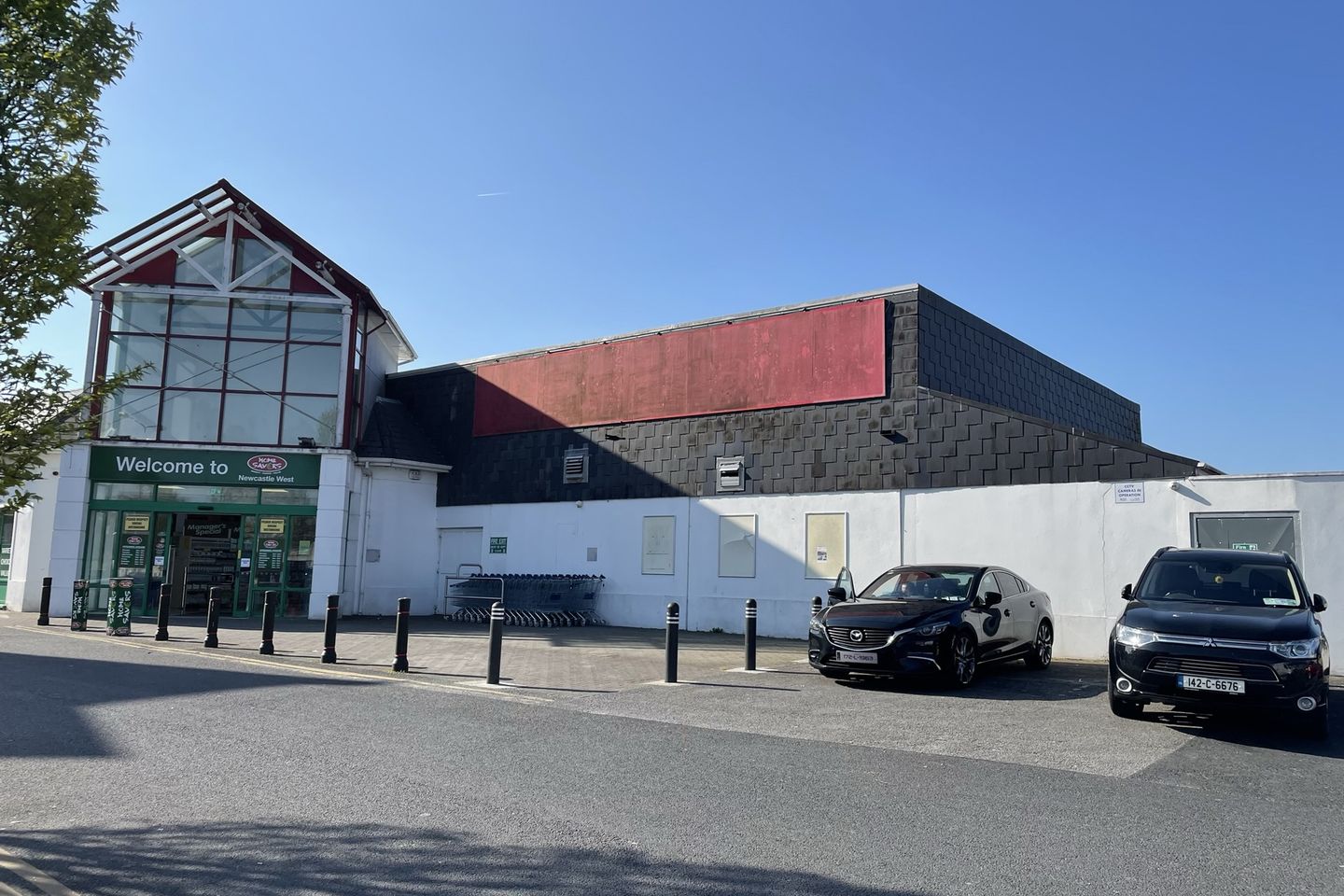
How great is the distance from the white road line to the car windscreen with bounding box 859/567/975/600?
10.0 meters

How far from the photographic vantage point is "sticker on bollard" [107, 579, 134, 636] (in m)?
17.3

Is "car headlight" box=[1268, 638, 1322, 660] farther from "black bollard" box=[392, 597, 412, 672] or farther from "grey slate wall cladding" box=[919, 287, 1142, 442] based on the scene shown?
"black bollard" box=[392, 597, 412, 672]

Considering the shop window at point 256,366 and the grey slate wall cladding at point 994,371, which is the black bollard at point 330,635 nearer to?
the shop window at point 256,366

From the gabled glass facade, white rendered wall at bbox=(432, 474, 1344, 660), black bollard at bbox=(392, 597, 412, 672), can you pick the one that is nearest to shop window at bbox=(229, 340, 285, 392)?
the gabled glass facade

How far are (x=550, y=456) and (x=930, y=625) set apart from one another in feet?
45.7

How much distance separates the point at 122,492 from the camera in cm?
2209

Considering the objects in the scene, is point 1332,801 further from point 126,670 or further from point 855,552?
point 126,670

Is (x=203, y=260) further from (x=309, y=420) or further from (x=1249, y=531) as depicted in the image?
(x=1249, y=531)

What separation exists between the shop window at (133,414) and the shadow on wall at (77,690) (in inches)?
356

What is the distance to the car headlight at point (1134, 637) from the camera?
9.02m

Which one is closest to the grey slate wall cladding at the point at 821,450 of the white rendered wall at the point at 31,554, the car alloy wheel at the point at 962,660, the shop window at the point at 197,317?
the car alloy wheel at the point at 962,660

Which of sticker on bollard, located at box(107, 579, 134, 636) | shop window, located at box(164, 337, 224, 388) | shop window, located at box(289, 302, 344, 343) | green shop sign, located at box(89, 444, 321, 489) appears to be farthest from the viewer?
shop window, located at box(289, 302, 344, 343)

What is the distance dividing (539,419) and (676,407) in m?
4.28

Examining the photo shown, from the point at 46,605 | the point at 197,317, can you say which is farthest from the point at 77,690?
the point at 197,317
